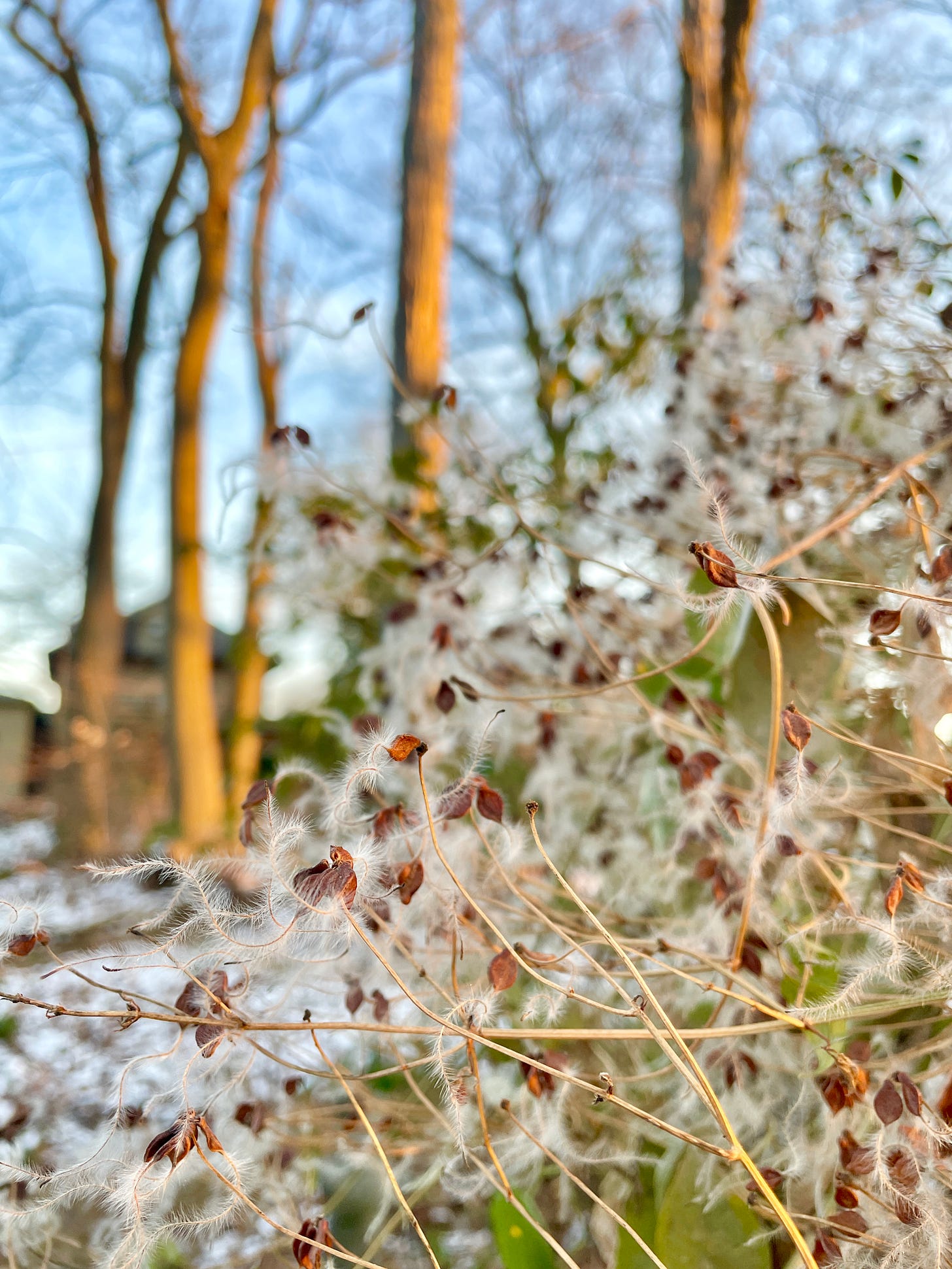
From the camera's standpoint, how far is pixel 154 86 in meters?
4.91

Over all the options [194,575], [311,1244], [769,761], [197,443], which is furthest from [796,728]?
[197,443]

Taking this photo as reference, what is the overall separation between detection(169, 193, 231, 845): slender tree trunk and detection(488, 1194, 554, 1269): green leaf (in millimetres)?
3110

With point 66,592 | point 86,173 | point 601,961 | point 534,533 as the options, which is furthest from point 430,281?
point 66,592

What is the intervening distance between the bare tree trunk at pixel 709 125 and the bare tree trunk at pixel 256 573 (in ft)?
3.54

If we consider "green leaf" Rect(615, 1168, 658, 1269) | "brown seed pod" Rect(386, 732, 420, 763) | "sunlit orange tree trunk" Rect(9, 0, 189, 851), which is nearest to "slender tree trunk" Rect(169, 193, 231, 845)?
"sunlit orange tree trunk" Rect(9, 0, 189, 851)

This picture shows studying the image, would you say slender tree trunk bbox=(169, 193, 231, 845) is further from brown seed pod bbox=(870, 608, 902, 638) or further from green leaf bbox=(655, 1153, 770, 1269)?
brown seed pod bbox=(870, 608, 902, 638)

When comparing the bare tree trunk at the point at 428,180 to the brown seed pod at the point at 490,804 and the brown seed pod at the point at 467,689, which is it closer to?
the brown seed pod at the point at 467,689

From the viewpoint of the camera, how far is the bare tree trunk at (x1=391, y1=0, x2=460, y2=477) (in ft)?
7.74

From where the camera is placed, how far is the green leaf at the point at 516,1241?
30.8 inches

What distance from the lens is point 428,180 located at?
2426 millimetres

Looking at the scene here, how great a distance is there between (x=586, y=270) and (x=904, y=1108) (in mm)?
6740

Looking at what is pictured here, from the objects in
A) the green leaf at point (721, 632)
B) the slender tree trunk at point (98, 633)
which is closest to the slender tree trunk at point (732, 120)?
the green leaf at point (721, 632)

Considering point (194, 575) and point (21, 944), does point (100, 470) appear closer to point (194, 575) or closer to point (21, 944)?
point (194, 575)

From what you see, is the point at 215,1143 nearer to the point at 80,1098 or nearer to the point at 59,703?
the point at 80,1098
